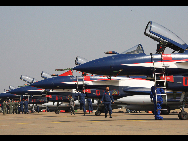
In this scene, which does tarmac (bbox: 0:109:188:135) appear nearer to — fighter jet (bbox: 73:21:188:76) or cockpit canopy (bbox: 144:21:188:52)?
fighter jet (bbox: 73:21:188:76)

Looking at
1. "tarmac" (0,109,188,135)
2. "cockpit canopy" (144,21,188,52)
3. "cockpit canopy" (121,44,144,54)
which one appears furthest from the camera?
"cockpit canopy" (121,44,144,54)

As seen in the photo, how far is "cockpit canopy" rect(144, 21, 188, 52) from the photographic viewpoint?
51.1 ft

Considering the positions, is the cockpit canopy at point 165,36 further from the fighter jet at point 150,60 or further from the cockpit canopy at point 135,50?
the cockpit canopy at point 135,50

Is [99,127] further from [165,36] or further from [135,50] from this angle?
[135,50]

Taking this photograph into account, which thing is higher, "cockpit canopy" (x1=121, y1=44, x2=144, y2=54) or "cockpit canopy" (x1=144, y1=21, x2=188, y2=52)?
"cockpit canopy" (x1=144, y1=21, x2=188, y2=52)

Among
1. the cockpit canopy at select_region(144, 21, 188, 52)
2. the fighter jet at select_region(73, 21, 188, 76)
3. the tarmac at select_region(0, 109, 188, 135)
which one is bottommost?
the tarmac at select_region(0, 109, 188, 135)

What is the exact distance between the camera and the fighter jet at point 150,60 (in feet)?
51.3

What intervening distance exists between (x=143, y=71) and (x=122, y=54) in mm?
1428

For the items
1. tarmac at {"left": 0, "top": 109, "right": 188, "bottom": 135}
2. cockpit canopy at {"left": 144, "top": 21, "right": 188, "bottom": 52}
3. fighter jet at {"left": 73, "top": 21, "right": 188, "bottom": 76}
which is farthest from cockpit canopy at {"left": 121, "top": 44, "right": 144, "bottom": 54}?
tarmac at {"left": 0, "top": 109, "right": 188, "bottom": 135}

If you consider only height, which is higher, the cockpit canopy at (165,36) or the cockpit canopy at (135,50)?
the cockpit canopy at (165,36)

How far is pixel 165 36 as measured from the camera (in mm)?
15578

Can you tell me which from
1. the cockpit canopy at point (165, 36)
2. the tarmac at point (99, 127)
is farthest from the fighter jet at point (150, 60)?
the tarmac at point (99, 127)

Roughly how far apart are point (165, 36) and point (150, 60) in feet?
4.66
